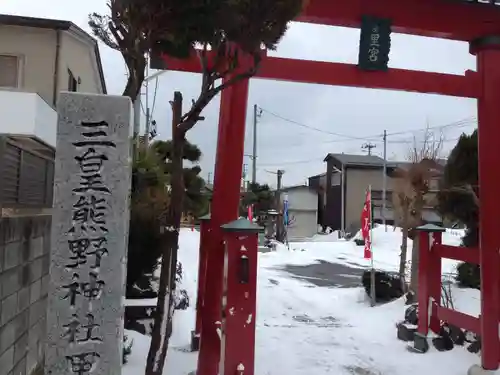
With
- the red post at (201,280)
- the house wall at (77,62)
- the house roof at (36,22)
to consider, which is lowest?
the red post at (201,280)

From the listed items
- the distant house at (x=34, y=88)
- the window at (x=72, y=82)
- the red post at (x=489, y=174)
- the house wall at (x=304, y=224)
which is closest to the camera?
the distant house at (x=34, y=88)

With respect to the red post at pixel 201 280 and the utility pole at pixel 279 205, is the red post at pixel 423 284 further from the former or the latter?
the utility pole at pixel 279 205

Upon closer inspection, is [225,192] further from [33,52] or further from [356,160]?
[356,160]

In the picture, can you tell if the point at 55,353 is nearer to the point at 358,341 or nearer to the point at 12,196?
the point at 12,196

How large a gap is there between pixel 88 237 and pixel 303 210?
40246 millimetres

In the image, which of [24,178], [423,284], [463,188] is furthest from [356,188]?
[24,178]

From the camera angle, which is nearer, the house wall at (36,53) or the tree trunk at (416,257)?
the house wall at (36,53)

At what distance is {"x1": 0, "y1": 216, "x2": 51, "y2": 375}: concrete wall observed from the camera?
4215 mm

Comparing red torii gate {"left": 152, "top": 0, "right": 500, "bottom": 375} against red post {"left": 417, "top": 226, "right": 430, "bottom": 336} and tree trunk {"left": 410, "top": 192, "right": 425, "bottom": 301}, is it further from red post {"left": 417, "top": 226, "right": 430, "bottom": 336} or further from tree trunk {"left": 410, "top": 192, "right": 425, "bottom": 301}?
tree trunk {"left": 410, "top": 192, "right": 425, "bottom": 301}

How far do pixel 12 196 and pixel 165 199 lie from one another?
17.8 ft

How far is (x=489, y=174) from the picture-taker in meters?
7.20

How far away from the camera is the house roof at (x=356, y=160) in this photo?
40.3m

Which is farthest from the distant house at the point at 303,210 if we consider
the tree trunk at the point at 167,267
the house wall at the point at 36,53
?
the tree trunk at the point at 167,267

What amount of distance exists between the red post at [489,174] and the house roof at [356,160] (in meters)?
33.0
